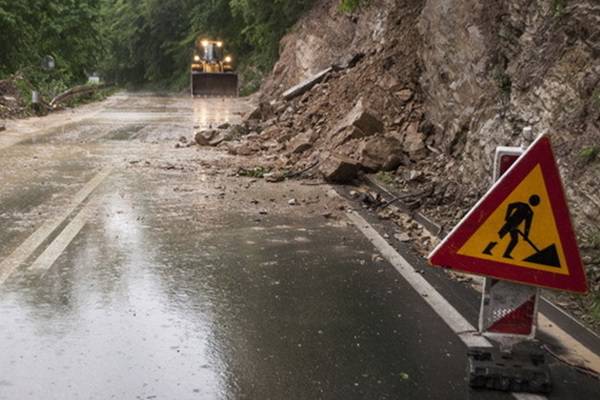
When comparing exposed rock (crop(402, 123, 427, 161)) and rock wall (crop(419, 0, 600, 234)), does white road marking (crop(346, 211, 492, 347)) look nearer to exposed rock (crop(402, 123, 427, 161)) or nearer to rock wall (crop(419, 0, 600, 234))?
rock wall (crop(419, 0, 600, 234))

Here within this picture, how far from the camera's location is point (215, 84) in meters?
41.8

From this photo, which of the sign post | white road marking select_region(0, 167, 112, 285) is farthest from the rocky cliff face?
white road marking select_region(0, 167, 112, 285)

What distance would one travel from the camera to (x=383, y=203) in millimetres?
9484

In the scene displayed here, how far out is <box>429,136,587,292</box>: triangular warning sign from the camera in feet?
13.0

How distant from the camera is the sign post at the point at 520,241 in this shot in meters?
3.98

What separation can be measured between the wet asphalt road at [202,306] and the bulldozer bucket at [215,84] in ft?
104

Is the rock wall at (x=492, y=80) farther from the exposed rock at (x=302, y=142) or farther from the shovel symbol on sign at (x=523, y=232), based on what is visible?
the exposed rock at (x=302, y=142)

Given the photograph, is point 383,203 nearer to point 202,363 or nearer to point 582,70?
point 582,70

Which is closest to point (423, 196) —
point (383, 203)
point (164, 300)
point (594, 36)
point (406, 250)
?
point (383, 203)

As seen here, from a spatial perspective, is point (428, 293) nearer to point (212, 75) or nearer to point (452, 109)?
point (452, 109)

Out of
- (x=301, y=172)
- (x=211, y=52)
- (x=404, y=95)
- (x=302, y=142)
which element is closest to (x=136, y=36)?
(x=211, y=52)

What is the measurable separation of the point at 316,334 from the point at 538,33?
5516mm

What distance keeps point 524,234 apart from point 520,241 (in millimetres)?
46

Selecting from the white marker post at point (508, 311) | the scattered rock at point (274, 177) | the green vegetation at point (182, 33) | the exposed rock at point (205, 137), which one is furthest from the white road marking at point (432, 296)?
the green vegetation at point (182, 33)
